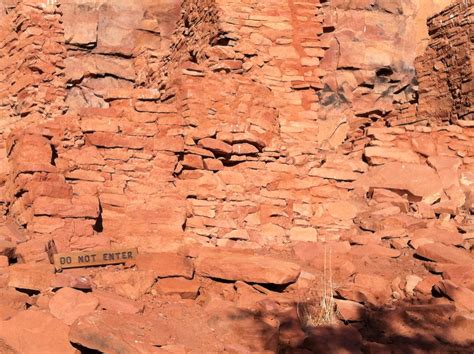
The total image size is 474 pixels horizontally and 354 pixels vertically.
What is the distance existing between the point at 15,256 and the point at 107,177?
4.50 ft

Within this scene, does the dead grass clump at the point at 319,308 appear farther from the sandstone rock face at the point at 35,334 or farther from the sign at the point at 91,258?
the sandstone rock face at the point at 35,334

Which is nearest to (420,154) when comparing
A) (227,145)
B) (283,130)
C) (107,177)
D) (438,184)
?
(438,184)

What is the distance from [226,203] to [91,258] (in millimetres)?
1703

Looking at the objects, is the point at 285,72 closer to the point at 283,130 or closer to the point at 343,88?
the point at 283,130

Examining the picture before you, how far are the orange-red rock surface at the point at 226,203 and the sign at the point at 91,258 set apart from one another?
8 cm

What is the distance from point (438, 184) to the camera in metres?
6.28

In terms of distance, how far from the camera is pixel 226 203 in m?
5.40

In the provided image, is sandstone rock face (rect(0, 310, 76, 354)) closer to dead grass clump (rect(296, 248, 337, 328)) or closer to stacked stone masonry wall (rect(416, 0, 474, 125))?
dead grass clump (rect(296, 248, 337, 328))

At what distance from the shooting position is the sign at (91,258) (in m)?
3.90

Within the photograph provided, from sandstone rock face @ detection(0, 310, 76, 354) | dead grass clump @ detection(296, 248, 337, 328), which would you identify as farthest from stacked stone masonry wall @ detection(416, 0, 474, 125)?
sandstone rock face @ detection(0, 310, 76, 354)

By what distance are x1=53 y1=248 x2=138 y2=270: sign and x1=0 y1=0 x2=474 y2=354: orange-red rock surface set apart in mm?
77

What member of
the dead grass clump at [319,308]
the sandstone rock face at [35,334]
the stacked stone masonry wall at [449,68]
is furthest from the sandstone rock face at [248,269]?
the stacked stone masonry wall at [449,68]

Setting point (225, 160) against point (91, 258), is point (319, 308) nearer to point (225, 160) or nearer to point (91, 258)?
point (91, 258)

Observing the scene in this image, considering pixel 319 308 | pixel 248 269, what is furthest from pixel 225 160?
pixel 319 308
